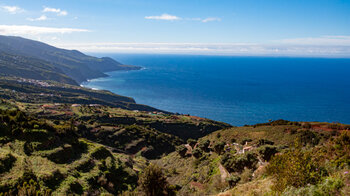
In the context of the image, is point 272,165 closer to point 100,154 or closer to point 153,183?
point 153,183

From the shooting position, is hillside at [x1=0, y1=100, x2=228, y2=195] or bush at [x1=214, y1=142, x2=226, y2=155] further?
bush at [x1=214, y1=142, x2=226, y2=155]

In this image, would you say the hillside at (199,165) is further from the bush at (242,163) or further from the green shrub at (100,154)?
the green shrub at (100,154)

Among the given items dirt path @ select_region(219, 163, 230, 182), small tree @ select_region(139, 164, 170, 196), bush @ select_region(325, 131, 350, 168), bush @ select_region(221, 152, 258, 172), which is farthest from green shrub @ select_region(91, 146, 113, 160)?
bush @ select_region(325, 131, 350, 168)

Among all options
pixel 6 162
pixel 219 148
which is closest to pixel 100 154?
pixel 6 162

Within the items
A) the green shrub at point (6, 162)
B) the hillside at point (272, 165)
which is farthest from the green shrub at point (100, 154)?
the hillside at point (272, 165)

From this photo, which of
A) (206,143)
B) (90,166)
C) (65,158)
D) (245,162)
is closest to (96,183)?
(90,166)


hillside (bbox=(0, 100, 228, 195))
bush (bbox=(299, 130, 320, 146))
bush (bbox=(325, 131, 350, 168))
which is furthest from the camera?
bush (bbox=(299, 130, 320, 146))

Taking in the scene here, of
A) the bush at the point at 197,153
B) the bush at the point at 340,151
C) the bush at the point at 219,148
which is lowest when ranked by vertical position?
the bush at the point at 197,153

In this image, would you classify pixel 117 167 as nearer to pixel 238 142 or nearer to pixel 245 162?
pixel 245 162

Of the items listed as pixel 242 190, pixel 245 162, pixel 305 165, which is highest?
pixel 305 165

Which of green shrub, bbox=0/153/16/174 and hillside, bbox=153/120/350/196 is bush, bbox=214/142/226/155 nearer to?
hillside, bbox=153/120/350/196

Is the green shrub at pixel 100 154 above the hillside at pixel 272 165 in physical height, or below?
below
